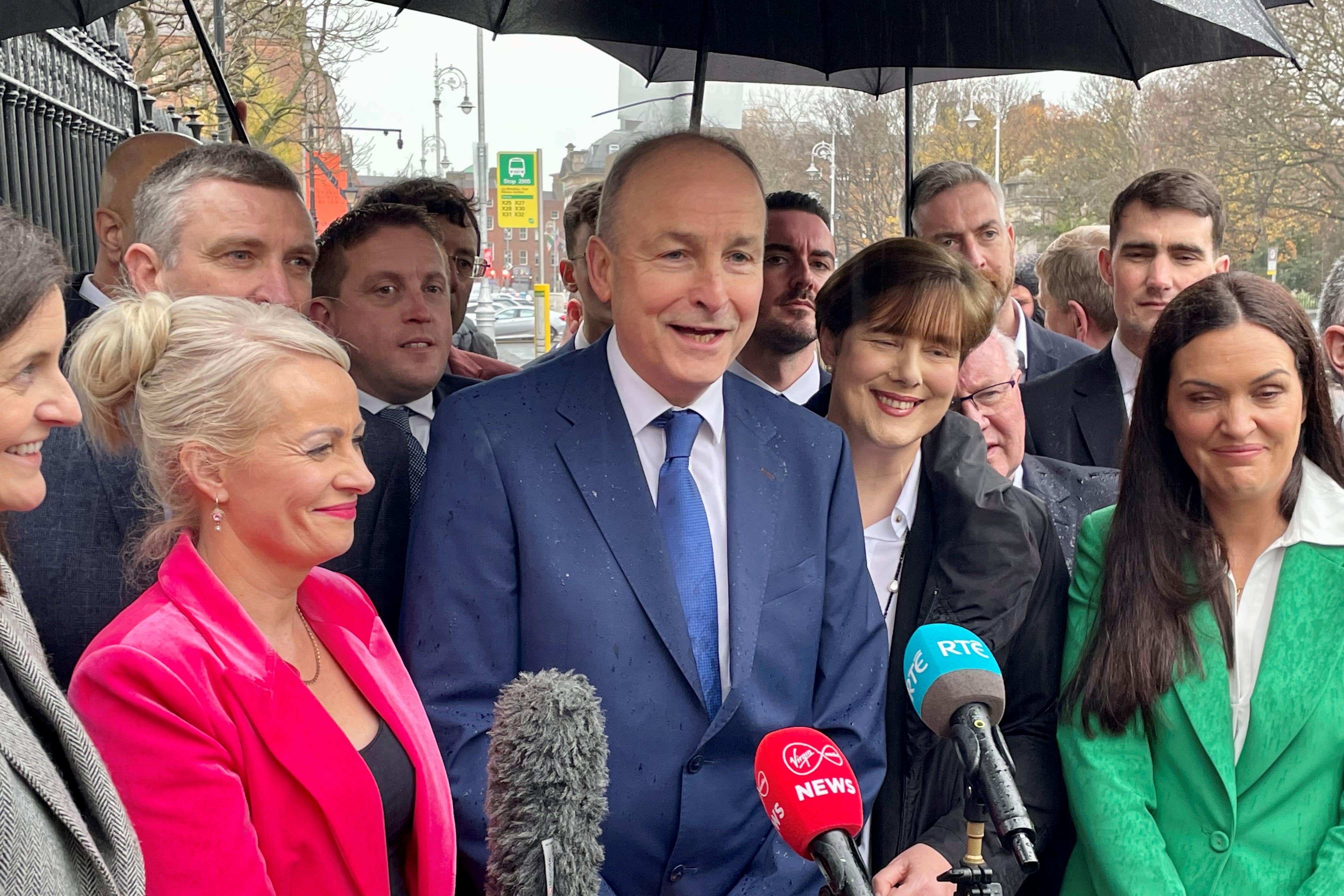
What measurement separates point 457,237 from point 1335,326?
289 centimetres

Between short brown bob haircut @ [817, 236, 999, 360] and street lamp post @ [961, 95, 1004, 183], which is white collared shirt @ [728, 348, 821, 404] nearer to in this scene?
short brown bob haircut @ [817, 236, 999, 360]

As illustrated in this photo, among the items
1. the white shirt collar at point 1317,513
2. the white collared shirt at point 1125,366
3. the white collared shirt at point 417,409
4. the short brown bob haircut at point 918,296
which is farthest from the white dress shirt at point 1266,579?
the white collared shirt at point 417,409

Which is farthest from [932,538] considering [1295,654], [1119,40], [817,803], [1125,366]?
[1125,366]

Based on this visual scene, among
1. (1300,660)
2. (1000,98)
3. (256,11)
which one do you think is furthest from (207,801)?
(1000,98)

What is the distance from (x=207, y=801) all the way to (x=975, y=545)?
165 centimetres

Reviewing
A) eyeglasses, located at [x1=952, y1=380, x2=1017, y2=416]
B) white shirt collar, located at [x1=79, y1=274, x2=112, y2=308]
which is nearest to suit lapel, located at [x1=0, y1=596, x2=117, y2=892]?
white shirt collar, located at [x1=79, y1=274, x2=112, y2=308]

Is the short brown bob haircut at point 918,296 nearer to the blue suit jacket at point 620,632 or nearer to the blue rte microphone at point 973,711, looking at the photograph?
the blue suit jacket at point 620,632

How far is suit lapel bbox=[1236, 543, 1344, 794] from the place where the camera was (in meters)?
2.41

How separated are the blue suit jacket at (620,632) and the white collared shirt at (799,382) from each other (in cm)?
177

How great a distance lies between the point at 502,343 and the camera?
1078 inches

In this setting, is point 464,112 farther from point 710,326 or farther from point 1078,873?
point 1078,873

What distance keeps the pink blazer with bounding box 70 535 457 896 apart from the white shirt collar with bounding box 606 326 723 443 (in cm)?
76

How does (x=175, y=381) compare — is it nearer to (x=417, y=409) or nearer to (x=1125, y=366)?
(x=417, y=409)

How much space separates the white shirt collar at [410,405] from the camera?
338 centimetres
